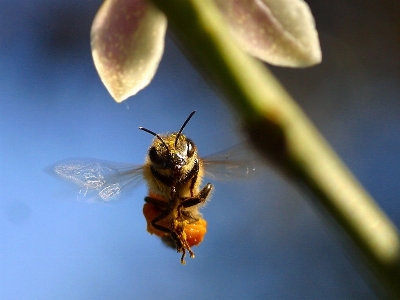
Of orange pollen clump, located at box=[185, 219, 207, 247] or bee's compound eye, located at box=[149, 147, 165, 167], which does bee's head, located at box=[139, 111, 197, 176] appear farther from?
orange pollen clump, located at box=[185, 219, 207, 247]

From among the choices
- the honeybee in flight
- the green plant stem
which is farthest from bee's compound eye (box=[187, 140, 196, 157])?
the green plant stem

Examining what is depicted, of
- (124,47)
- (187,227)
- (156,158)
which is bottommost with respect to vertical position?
(187,227)

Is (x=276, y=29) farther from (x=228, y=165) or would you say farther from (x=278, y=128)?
(x=228, y=165)

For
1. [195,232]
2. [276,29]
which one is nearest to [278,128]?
[276,29]

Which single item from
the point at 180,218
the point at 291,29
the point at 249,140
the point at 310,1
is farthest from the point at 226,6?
the point at 310,1

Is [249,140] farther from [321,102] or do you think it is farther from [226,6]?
[321,102]

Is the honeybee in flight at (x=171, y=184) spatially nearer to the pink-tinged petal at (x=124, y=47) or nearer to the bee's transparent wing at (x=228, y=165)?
the bee's transparent wing at (x=228, y=165)

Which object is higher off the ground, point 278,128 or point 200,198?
point 278,128
